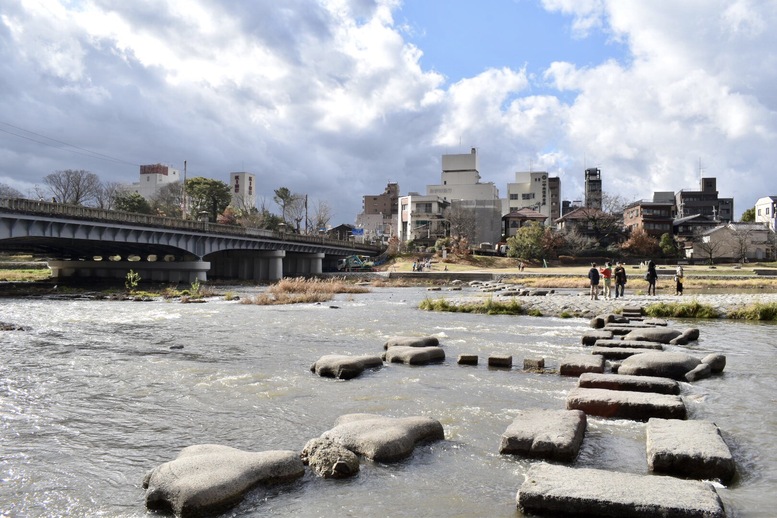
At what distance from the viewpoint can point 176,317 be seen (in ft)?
81.4

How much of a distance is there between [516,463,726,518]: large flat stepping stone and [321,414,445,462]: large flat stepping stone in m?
1.70

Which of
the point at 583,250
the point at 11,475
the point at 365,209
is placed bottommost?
the point at 11,475

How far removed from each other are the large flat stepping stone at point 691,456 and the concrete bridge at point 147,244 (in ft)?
133

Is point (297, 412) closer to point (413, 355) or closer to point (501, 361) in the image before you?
point (413, 355)

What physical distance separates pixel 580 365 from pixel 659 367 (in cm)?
141

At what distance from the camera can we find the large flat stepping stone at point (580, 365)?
11000 mm

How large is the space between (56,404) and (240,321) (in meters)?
13.8

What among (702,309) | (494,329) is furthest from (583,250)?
(494,329)

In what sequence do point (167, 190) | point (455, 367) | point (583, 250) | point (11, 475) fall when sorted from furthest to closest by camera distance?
point (167, 190)
point (583, 250)
point (455, 367)
point (11, 475)

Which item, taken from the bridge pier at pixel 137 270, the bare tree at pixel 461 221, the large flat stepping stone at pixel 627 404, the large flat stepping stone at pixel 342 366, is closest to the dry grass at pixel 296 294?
the bridge pier at pixel 137 270

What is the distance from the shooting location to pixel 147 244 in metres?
49.2

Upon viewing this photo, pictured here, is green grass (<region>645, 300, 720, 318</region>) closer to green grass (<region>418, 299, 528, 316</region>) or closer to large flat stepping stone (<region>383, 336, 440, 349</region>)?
green grass (<region>418, 299, 528, 316</region>)

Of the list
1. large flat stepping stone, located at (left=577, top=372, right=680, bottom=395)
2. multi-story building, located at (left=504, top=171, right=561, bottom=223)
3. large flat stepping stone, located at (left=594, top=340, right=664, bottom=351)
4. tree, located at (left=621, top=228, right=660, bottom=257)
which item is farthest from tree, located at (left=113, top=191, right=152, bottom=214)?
large flat stepping stone, located at (left=577, top=372, right=680, bottom=395)

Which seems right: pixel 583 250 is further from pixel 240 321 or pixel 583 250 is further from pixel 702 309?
pixel 240 321
